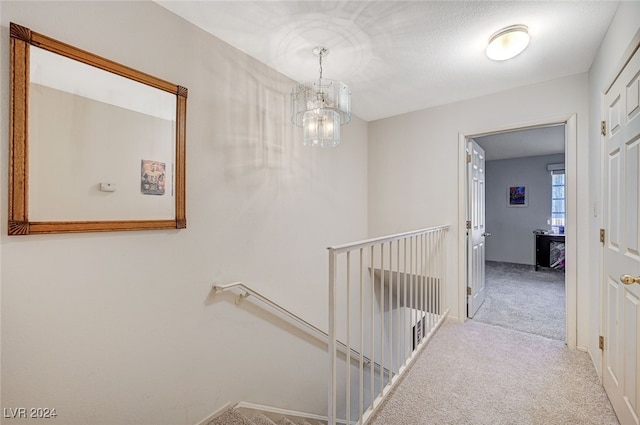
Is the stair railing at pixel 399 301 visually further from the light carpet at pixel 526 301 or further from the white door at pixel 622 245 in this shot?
the white door at pixel 622 245

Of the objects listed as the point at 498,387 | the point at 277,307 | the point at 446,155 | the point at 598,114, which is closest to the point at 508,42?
the point at 598,114

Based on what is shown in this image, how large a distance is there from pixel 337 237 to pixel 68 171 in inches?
89.8

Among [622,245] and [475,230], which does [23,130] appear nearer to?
[622,245]

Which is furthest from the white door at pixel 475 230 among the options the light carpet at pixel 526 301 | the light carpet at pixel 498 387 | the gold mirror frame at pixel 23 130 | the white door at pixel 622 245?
the gold mirror frame at pixel 23 130

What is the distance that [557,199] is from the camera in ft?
18.6

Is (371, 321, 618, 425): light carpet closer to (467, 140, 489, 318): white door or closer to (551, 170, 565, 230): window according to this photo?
(467, 140, 489, 318): white door

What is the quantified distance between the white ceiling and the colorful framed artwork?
0.69 metres

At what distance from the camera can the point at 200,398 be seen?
1.81m

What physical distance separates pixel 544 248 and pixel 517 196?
1257 millimetres

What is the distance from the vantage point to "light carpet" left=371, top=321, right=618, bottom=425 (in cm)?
159

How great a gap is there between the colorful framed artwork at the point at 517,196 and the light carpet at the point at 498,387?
4425mm

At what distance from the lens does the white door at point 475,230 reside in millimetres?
2953

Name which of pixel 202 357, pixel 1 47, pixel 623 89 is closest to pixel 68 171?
pixel 1 47

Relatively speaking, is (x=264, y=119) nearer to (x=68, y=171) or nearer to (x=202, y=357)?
(x=68, y=171)
